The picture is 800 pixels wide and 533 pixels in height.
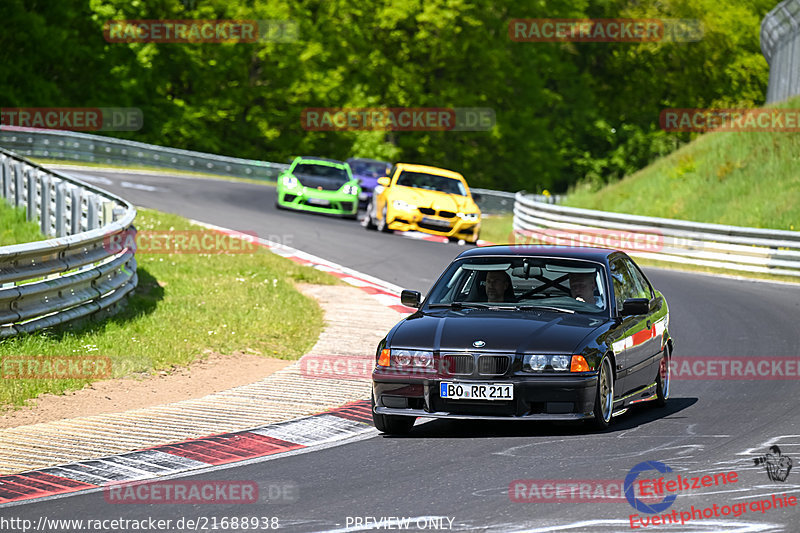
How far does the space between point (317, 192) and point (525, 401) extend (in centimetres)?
2306

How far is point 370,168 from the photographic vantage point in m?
36.8

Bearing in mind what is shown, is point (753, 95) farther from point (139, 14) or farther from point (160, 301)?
point (160, 301)

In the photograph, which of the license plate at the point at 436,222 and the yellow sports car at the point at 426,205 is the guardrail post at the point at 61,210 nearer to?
the yellow sports car at the point at 426,205

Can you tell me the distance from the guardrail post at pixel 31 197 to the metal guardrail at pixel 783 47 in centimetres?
2077

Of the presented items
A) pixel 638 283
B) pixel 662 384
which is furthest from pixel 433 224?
pixel 662 384

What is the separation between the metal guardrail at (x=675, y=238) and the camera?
81.5ft

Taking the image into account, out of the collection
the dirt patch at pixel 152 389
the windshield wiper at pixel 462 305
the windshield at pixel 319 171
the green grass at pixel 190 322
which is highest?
the windshield at pixel 319 171

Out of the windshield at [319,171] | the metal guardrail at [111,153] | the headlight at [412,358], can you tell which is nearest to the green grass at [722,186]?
the windshield at [319,171]

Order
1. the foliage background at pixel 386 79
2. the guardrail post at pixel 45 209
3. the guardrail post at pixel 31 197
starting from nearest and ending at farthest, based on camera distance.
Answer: the guardrail post at pixel 45 209 < the guardrail post at pixel 31 197 < the foliage background at pixel 386 79

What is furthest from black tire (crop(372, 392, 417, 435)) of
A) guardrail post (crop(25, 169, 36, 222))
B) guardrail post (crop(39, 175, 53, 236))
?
guardrail post (crop(25, 169, 36, 222))

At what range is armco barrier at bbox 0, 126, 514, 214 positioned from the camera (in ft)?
136

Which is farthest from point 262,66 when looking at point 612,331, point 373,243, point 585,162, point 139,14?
point 612,331

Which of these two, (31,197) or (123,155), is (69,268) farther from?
(123,155)

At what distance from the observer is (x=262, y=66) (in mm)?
66875
